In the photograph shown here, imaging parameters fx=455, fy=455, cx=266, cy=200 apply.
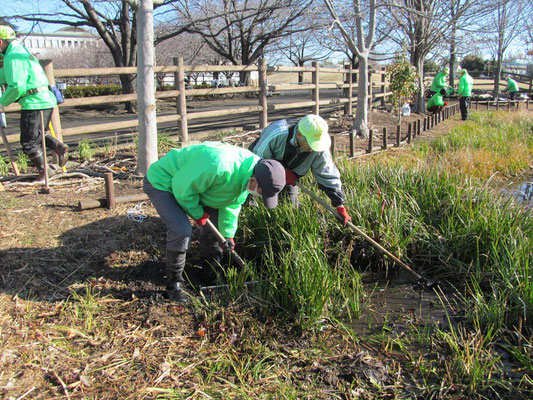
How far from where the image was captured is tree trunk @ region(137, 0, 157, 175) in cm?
533

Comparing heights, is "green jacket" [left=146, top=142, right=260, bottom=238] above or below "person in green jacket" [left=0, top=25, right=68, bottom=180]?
below

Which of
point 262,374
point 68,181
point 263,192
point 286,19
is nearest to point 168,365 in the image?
point 262,374

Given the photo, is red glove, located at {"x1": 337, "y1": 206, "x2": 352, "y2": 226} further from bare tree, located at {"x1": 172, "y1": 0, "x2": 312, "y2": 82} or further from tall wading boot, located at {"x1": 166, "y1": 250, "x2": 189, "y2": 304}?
bare tree, located at {"x1": 172, "y1": 0, "x2": 312, "y2": 82}

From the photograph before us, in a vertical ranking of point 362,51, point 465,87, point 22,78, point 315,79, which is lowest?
point 22,78

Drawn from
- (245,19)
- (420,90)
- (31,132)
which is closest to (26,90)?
(31,132)

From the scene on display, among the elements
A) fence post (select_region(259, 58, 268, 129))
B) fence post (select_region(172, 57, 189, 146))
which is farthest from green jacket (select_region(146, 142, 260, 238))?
fence post (select_region(259, 58, 268, 129))

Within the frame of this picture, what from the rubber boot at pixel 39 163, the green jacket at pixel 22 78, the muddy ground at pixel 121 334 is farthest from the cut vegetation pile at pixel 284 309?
the green jacket at pixel 22 78

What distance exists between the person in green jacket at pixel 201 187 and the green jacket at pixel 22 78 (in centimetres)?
271

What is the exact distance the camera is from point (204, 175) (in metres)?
3.20

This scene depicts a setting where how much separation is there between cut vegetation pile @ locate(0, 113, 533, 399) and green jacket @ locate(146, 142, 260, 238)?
646 millimetres

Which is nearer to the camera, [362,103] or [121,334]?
[121,334]

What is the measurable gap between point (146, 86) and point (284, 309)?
343 cm

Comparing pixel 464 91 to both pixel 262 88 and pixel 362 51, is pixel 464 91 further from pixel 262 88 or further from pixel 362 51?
pixel 262 88

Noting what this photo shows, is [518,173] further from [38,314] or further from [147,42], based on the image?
[38,314]
